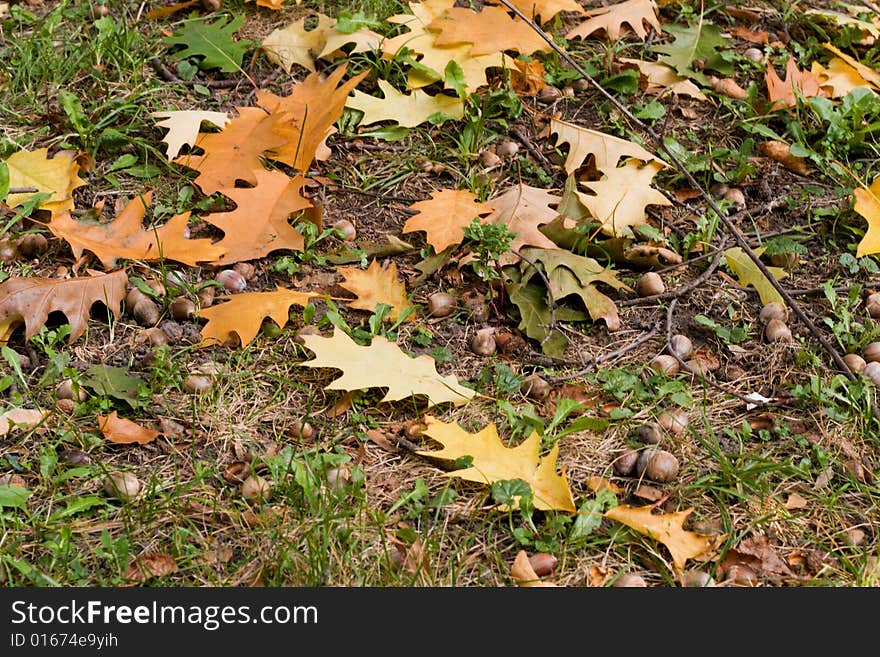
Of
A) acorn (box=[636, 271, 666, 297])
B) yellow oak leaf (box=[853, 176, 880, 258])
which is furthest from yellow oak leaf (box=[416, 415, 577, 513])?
yellow oak leaf (box=[853, 176, 880, 258])

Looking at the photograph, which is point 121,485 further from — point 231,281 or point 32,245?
point 32,245

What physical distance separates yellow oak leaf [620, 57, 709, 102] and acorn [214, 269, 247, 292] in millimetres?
1493

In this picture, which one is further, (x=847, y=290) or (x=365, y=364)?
(x=847, y=290)

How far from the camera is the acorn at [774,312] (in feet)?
8.32

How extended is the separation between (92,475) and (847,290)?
6.33ft

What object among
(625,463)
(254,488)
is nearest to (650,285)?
(625,463)

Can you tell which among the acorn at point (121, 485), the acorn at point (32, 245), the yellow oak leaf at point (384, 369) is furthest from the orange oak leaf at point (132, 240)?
the acorn at point (121, 485)

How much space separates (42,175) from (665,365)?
177 cm

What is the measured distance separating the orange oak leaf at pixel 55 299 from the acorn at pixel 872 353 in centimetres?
186

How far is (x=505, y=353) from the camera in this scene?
245 cm

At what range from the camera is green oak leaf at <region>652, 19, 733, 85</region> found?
10.8ft

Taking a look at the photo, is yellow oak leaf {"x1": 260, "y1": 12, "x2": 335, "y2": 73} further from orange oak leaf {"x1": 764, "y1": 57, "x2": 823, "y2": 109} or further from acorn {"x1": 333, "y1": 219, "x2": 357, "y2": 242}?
orange oak leaf {"x1": 764, "y1": 57, "x2": 823, "y2": 109}

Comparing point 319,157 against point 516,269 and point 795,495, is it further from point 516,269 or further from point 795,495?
point 795,495

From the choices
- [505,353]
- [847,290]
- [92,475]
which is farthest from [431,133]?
[92,475]
